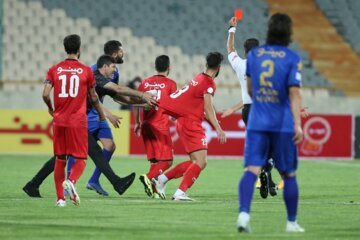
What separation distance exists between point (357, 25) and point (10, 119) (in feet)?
39.7

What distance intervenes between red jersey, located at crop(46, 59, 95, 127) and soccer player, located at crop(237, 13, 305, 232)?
315cm

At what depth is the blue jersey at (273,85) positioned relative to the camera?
921 centimetres

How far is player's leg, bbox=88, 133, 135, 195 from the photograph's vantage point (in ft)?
44.9

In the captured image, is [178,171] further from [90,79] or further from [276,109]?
[276,109]

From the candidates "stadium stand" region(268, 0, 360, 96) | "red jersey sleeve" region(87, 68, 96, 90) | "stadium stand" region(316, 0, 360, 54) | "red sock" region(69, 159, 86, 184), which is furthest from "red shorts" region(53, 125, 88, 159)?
"stadium stand" region(316, 0, 360, 54)

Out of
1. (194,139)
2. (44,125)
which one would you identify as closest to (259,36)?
(44,125)

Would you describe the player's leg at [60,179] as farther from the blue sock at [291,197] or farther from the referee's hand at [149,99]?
the blue sock at [291,197]

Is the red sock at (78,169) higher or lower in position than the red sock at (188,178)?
higher

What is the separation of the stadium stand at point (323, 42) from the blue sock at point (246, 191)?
22.6 metres

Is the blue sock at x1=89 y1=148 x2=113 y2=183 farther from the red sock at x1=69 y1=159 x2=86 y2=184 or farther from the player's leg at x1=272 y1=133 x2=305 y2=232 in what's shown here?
the player's leg at x1=272 y1=133 x2=305 y2=232

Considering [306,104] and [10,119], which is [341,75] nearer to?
[306,104]

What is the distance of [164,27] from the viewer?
101 ft

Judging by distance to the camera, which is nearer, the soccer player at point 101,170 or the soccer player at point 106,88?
the soccer player at point 101,170

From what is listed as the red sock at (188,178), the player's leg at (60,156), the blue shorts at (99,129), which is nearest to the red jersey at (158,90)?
the blue shorts at (99,129)
